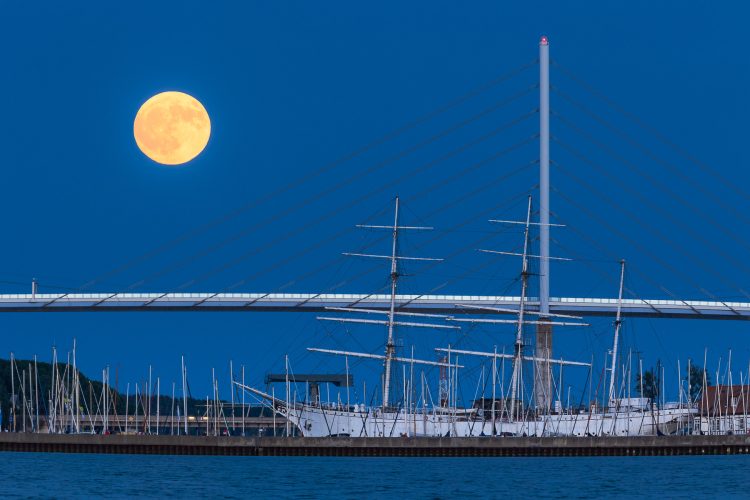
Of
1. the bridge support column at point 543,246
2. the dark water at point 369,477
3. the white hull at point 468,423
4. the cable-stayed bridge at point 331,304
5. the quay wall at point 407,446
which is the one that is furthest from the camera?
the cable-stayed bridge at point 331,304

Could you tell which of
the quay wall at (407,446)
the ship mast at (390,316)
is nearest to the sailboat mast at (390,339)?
the ship mast at (390,316)

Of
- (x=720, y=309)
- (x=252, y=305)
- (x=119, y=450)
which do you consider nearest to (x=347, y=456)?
(x=119, y=450)

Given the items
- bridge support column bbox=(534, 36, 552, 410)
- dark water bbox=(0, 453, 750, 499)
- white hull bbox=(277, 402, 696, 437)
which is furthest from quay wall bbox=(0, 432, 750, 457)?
bridge support column bbox=(534, 36, 552, 410)

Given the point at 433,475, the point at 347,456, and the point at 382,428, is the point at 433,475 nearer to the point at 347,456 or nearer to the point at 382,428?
the point at 347,456

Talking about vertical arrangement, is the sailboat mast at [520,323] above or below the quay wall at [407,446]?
above

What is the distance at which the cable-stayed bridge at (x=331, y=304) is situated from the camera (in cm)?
7994

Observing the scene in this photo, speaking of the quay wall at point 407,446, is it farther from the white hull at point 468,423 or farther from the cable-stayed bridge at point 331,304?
the cable-stayed bridge at point 331,304

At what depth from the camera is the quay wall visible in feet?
213

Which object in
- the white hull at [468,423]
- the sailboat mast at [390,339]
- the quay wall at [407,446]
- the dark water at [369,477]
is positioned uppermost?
the sailboat mast at [390,339]

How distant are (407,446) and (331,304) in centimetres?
1781

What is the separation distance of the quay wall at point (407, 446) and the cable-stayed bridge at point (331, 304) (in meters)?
13.3

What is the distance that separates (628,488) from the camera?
5031 centimetres

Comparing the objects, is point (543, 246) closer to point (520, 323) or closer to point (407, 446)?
point (520, 323)

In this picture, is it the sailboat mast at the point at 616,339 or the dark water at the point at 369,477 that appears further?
the sailboat mast at the point at 616,339
